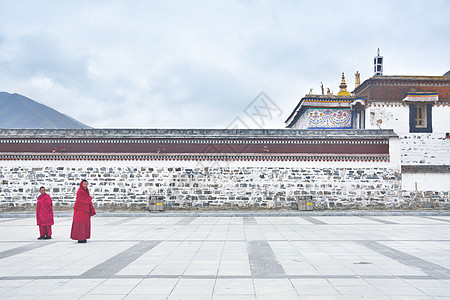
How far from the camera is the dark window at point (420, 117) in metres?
14.9

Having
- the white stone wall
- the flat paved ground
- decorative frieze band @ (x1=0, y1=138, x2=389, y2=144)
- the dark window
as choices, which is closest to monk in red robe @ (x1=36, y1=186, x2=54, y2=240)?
the flat paved ground

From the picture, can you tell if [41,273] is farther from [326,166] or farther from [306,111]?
[306,111]

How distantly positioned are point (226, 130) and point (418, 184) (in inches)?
308

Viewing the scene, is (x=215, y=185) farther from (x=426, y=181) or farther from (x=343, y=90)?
(x=343, y=90)

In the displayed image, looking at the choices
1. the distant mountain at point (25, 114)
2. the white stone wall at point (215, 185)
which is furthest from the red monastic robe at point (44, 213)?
the distant mountain at point (25, 114)

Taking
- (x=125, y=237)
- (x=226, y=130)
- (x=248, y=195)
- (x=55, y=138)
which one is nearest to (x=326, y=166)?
(x=248, y=195)

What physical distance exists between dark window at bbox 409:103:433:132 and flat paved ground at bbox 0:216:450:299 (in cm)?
770

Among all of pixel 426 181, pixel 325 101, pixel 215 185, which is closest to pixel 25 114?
pixel 215 185

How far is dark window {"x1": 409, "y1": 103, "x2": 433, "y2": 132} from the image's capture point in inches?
588

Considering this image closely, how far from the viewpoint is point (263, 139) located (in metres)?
13.3

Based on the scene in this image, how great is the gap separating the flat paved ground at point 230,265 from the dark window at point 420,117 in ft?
25.3

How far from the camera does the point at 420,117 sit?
15.2 meters

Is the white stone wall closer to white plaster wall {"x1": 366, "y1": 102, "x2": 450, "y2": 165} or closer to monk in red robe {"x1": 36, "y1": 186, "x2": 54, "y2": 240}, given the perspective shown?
white plaster wall {"x1": 366, "y1": 102, "x2": 450, "y2": 165}

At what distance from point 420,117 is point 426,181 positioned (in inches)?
132
